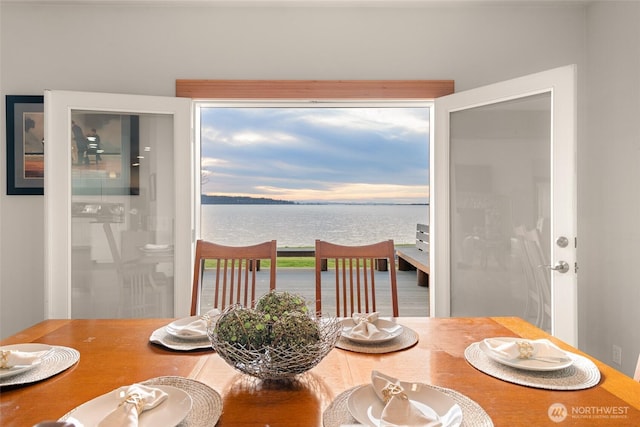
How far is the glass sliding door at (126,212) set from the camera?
99.6 inches

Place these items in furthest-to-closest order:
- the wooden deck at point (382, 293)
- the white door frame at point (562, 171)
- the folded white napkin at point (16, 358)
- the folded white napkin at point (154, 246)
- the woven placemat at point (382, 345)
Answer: the wooden deck at point (382, 293)
the folded white napkin at point (154, 246)
the white door frame at point (562, 171)
the woven placemat at point (382, 345)
the folded white napkin at point (16, 358)

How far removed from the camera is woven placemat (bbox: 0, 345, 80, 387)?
3.46 feet

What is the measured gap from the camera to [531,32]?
277cm

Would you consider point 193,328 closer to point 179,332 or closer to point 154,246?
point 179,332

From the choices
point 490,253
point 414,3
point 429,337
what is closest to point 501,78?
point 414,3

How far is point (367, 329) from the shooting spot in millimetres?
1391

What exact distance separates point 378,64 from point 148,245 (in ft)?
6.57

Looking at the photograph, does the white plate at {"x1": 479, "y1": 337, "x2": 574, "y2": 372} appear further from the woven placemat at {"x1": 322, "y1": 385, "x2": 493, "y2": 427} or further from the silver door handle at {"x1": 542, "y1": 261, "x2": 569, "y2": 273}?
the silver door handle at {"x1": 542, "y1": 261, "x2": 569, "y2": 273}

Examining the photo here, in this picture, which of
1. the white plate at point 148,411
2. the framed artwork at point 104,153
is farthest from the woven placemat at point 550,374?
the framed artwork at point 104,153

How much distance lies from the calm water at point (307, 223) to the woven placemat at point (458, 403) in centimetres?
814

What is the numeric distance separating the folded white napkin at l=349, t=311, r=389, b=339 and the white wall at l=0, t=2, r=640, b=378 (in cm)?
187

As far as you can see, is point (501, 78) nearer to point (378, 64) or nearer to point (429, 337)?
point (378, 64)

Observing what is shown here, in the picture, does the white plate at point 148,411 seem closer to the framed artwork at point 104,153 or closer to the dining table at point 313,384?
the dining table at point 313,384

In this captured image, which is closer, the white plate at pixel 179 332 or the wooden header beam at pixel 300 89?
the white plate at pixel 179 332
